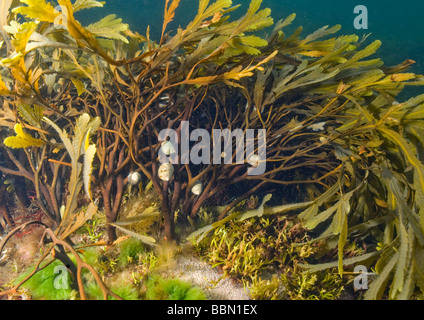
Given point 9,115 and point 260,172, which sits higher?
point 9,115

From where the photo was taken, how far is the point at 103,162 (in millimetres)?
1901

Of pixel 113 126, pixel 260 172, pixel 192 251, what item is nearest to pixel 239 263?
pixel 192 251

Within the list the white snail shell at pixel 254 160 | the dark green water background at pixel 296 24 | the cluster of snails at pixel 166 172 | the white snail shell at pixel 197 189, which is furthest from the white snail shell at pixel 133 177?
the dark green water background at pixel 296 24

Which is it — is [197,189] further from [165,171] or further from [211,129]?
[211,129]

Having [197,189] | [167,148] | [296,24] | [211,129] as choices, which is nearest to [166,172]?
[167,148]

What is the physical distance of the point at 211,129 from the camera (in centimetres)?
234

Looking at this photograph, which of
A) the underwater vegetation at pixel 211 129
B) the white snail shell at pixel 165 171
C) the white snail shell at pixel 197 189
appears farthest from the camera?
the white snail shell at pixel 197 189

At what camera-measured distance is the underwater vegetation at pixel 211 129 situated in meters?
1.52

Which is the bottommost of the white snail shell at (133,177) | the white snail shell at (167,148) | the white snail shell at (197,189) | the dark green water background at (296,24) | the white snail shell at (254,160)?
the white snail shell at (197,189)

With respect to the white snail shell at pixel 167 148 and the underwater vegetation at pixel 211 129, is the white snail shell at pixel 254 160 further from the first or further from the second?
the white snail shell at pixel 167 148

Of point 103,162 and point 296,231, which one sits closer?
point 103,162
